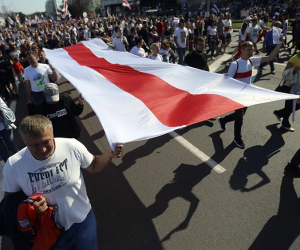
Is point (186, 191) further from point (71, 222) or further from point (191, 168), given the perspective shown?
point (71, 222)

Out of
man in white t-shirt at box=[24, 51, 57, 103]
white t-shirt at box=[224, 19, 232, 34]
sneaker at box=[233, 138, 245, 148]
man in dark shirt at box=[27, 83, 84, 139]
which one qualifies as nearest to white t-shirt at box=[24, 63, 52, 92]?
man in white t-shirt at box=[24, 51, 57, 103]

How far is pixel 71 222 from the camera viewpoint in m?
1.92

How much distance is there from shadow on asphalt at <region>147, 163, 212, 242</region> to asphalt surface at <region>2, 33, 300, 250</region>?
0.01 m

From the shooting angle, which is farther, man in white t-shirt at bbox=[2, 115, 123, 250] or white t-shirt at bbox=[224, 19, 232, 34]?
white t-shirt at bbox=[224, 19, 232, 34]

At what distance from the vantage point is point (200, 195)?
3.32 meters

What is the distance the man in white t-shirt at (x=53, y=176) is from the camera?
→ 1663mm

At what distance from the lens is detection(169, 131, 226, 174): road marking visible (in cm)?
383

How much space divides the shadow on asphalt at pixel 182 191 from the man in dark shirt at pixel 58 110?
170 cm

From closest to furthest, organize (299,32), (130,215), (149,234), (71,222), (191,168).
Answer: (71,222)
(149,234)
(130,215)
(191,168)
(299,32)

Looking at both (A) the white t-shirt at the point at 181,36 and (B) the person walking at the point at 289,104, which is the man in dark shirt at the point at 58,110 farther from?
(A) the white t-shirt at the point at 181,36

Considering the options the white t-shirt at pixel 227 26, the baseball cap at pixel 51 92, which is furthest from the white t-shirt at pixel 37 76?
the white t-shirt at pixel 227 26

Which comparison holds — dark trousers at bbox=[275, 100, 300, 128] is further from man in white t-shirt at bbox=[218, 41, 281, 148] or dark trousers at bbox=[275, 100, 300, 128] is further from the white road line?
the white road line

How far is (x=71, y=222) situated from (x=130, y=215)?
4.34 feet

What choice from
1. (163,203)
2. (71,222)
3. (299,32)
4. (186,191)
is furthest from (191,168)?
(299,32)
